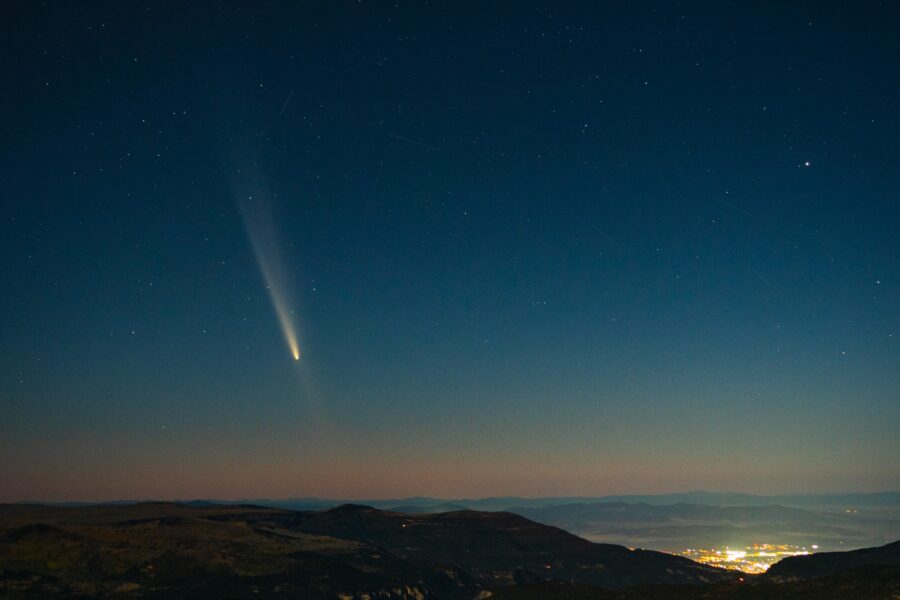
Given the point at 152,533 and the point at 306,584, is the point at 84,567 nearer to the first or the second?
the point at 152,533

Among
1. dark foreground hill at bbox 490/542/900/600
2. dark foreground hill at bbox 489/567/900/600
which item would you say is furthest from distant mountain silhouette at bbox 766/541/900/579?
dark foreground hill at bbox 489/567/900/600

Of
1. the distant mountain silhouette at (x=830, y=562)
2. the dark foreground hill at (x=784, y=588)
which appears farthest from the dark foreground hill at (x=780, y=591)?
the distant mountain silhouette at (x=830, y=562)

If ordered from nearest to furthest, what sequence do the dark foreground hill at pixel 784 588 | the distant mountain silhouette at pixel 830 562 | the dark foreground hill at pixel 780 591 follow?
the dark foreground hill at pixel 780 591 → the dark foreground hill at pixel 784 588 → the distant mountain silhouette at pixel 830 562

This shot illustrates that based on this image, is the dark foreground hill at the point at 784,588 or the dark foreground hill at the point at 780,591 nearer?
the dark foreground hill at the point at 780,591

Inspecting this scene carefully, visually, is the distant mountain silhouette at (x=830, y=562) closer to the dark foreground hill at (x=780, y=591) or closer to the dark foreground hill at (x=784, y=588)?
the dark foreground hill at (x=784, y=588)

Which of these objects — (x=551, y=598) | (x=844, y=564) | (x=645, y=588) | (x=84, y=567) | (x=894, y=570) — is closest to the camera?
(x=894, y=570)

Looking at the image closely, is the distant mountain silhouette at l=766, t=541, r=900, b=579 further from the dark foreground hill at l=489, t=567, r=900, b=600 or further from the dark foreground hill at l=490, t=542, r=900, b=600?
the dark foreground hill at l=489, t=567, r=900, b=600

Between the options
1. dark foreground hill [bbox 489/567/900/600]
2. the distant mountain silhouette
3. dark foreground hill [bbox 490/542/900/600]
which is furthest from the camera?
the distant mountain silhouette

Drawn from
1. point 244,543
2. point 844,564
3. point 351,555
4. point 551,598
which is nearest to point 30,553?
point 244,543

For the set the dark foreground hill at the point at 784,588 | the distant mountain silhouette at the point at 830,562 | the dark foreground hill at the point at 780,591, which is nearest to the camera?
the dark foreground hill at the point at 780,591

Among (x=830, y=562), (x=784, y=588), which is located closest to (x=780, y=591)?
(x=784, y=588)

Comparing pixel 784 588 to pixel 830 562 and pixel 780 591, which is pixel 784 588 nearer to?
pixel 780 591
